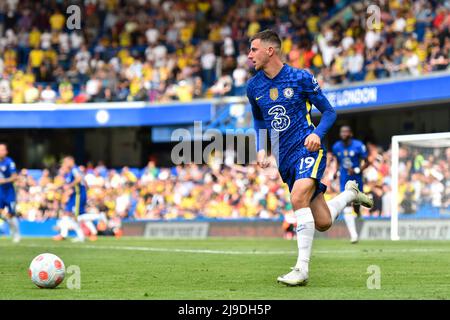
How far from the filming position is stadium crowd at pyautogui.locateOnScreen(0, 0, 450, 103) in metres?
27.3

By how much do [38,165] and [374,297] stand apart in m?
30.7

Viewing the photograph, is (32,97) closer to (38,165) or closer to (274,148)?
(38,165)

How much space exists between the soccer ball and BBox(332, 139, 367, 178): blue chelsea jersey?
11282mm

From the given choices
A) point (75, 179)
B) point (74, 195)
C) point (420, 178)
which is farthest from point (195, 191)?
point (420, 178)

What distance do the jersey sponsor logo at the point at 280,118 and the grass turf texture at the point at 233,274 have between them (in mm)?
1572

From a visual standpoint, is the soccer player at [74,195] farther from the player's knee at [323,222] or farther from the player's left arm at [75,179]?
the player's knee at [323,222]

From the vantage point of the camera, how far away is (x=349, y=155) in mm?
20016

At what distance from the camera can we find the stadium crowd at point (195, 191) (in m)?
24.5

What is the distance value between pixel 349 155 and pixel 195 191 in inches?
408

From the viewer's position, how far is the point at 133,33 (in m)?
35.3

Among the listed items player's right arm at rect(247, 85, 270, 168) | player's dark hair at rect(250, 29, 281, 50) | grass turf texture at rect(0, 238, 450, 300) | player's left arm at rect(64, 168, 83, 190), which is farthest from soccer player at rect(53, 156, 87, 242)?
player's dark hair at rect(250, 29, 281, 50)

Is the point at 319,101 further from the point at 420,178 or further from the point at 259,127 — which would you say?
the point at 420,178

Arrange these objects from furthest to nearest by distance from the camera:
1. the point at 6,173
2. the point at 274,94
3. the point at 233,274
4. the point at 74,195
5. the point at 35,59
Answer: the point at 35,59 < the point at 74,195 < the point at 6,173 < the point at 233,274 < the point at 274,94
